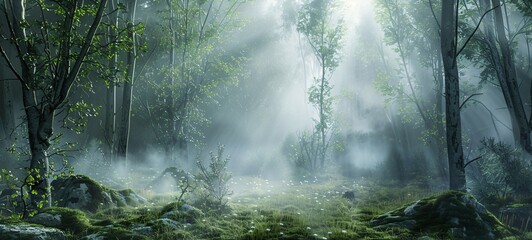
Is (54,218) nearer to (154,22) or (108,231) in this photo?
(108,231)

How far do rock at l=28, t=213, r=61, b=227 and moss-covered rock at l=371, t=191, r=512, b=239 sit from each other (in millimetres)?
6024

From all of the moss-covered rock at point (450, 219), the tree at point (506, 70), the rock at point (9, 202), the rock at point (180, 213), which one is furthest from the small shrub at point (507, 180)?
the rock at point (9, 202)

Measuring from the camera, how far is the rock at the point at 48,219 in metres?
7.16

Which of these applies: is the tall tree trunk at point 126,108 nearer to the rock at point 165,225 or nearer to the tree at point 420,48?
the rock at point 165,225

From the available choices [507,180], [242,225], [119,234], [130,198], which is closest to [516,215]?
[507,180]

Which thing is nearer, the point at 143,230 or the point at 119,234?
the point at 119,234

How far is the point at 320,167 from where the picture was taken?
24797 millimetres

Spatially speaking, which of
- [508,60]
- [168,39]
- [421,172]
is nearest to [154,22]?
[168,39]

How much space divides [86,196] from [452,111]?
9123 millimetres

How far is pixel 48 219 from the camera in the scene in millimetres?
7352

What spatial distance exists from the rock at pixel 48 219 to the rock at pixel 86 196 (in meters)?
2.56

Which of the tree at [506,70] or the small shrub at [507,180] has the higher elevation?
the tree at [506,70]

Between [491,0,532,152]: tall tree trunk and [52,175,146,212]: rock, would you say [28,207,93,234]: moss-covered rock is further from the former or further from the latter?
[491,0,532,152]: tall tree trunk

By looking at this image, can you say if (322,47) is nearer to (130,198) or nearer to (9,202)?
(130,198)
